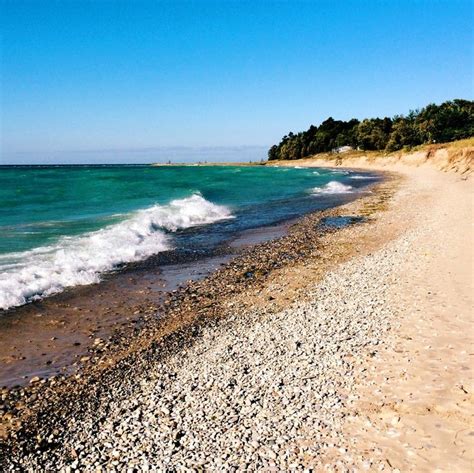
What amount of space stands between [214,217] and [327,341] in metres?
23.4

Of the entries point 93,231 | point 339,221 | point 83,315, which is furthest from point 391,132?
point 83,315

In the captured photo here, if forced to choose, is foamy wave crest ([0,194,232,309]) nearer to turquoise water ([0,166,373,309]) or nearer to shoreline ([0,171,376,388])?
turquoise water ([0,166,373,309])

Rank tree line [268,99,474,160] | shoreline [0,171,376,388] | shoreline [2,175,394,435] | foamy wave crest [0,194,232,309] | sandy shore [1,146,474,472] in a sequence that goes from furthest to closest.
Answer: tree line [268,99,474,160], foamy wave crest [0,194,232,309], shoreline [0,171,376,388], shoreline [2,175,394,435], sandy shore [1,146,474,472]

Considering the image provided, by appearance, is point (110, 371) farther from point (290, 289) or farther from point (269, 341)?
point (290, 289)

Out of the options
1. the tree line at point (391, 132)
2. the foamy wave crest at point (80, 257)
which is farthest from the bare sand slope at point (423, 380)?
the tree line at point (391, 132)

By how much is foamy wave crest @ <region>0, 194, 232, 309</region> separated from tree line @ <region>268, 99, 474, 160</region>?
93.3 metres

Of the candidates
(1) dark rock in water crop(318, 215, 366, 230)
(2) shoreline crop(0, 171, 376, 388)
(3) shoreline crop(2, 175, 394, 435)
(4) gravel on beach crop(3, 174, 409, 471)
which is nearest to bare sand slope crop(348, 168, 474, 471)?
(4) gravel on beach crop(3, 174, 409, 471)

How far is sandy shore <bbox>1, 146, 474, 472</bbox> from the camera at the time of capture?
6.17 meters

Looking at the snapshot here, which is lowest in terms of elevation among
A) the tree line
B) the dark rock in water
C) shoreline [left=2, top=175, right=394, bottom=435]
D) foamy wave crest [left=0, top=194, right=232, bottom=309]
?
shoreline [left=2, top=175, right=394, bottom=435]

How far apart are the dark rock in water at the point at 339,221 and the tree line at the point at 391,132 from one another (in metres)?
83.2

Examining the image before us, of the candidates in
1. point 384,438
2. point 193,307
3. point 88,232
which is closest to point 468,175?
point 88,232

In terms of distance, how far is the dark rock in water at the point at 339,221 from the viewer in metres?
26.3

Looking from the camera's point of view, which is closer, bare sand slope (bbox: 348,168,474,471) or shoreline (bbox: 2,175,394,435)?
bare sand slope (bbox: 348,168,474,471)

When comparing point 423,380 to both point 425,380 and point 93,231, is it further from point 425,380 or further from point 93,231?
point 93,231
